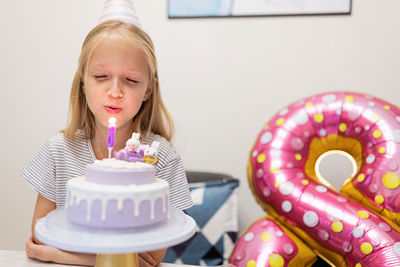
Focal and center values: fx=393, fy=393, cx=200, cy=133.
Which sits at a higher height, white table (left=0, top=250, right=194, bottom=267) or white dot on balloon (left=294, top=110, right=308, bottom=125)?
Answer: white dot on balloon (left=294, top=110, right=308, bottom=125)

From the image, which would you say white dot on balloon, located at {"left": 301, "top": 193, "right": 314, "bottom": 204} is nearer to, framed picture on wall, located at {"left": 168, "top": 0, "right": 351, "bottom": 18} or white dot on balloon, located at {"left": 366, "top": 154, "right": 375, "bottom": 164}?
white dot on balloon, located at {"left": 366, "top": 154, "right": 375, "bottom": 164}

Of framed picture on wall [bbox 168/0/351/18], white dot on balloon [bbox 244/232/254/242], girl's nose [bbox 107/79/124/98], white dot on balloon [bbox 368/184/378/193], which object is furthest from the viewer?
framed picture on wall [bbox 168/0/351/18]

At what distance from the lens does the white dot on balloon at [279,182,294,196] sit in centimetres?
117

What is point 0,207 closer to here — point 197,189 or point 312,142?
point 197,189

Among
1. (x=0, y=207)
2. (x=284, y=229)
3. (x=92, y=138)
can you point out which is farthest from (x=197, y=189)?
(x=0, y=207)

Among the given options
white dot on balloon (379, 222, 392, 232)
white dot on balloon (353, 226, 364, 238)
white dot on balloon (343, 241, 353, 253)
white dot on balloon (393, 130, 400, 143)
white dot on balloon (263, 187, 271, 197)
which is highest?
white dot on balloon (393, 130, 400, 143)

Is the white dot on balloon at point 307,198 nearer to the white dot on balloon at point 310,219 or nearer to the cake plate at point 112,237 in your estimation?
the white dot on balloon at point 310,219

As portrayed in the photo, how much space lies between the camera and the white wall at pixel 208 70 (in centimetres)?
165

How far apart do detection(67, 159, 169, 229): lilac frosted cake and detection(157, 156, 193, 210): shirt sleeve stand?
348 mm

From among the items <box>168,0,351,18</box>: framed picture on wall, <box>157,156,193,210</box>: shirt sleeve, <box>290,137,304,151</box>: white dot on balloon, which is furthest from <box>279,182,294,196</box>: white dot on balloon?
<box>168,0,351,18</box>: framed picture on wall

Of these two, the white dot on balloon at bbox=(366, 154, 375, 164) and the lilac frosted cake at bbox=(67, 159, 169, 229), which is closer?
the lilac frosted cake at bbox=(67, 159, 169, 229)

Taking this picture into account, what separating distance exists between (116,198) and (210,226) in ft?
3.26

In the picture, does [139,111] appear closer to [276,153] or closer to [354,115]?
[276,153]

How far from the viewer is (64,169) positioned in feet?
3.13
